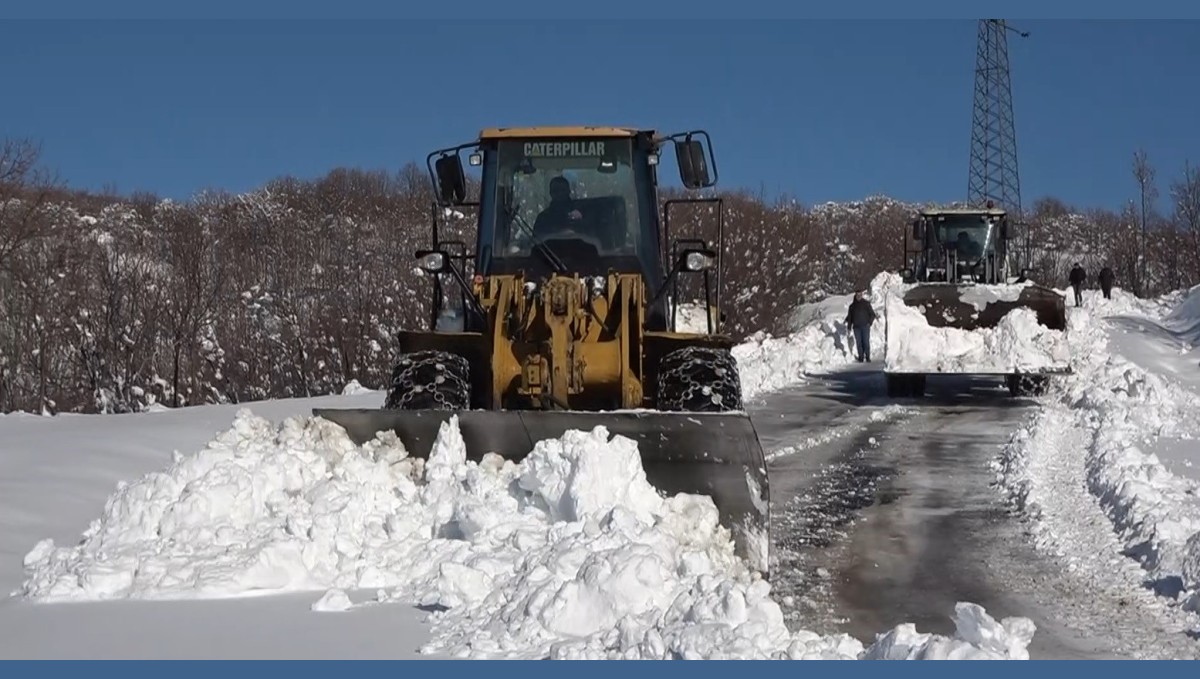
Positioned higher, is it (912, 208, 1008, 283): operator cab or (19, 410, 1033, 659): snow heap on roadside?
(912, 208, 1008, 283): operator cab

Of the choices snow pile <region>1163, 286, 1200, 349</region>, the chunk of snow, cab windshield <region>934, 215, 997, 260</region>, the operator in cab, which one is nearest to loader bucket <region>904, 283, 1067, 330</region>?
cab windshield <region>934, 215, 997, 260</region>

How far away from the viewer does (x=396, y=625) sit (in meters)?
5.32

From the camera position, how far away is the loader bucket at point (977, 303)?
17.5 m

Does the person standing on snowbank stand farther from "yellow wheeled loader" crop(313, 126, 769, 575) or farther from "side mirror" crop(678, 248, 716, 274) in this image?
"side mirror" crop(678, 248, 716, 274)

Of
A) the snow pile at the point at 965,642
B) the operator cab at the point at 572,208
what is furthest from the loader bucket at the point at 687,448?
the operator cab at the point at 572,208

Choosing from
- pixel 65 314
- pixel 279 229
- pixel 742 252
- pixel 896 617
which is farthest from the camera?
pixel 279 229

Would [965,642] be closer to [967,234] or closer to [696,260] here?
[696,260]

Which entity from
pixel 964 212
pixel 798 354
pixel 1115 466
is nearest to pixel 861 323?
pixel 798 354

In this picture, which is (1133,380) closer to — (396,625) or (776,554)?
(776,554)

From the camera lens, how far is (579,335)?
26.2 ft

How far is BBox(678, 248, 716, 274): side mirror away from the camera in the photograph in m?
8.30

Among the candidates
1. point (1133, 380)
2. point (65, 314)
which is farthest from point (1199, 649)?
point (65, 314)

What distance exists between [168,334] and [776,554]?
28.6 metres

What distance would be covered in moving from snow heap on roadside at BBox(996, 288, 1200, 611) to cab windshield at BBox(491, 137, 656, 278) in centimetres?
345
